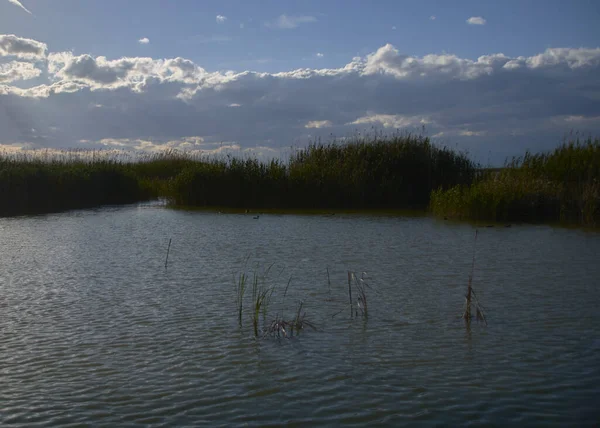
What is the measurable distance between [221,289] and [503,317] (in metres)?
3.40

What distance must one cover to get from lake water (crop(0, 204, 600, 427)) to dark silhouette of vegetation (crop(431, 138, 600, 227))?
4.53m

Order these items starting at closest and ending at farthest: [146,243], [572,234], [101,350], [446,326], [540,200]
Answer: [101,350] < [446,326] < [146,243] < [572,234] < [540,200]

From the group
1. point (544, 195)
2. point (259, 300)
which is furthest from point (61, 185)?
point (259, 300)

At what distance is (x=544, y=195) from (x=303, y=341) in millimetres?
12214

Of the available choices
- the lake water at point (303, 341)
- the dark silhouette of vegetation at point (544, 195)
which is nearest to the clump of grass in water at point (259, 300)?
the lake water at point (303, 341)

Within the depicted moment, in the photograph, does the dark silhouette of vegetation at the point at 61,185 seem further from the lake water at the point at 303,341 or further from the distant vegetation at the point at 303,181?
the lake water at the point at 303,341

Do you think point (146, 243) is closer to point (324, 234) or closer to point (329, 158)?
point (324, 234)

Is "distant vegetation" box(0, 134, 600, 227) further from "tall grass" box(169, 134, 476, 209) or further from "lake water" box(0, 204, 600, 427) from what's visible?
"lake water" box(0, 204, 600, 427)

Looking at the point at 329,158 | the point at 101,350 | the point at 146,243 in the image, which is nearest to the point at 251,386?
the point at 101,350

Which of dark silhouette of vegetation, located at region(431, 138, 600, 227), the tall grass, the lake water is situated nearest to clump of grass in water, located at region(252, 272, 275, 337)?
the lake water

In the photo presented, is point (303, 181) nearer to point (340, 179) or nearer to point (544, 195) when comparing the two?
point (340, 179)

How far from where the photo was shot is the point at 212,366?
5098 millimetres

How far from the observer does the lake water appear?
14.0ft

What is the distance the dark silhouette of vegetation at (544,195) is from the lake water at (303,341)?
4535 millimetres
